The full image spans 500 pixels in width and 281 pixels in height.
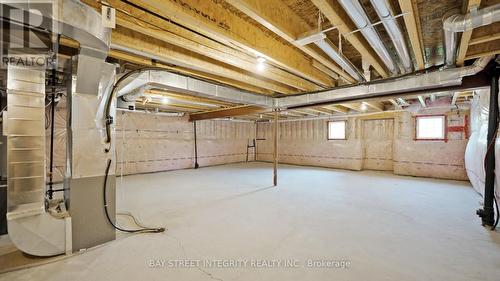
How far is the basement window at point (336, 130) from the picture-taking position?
746 centimetres

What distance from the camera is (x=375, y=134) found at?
6820 mm

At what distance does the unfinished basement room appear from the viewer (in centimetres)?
161

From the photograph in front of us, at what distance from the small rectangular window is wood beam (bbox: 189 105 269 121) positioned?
4.65 m

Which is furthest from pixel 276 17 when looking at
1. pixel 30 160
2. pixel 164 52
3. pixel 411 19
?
pixel 30 160

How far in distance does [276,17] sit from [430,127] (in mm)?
6343

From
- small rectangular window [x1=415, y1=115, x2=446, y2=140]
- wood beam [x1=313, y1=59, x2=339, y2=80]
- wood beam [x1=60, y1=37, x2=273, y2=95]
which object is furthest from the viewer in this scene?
small rectangular window [x1=415, y1=115, x2=446, y2=140]

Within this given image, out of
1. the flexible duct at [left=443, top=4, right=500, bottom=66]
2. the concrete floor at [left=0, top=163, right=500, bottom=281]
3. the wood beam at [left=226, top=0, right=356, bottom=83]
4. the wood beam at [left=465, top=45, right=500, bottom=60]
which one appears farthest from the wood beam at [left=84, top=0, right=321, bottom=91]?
the wood beam at [left=465, top=45, right=500, bottom=60]

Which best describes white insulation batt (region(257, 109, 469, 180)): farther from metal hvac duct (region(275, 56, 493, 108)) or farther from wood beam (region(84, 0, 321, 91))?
wood beam (region(84, 0, 321, 91))

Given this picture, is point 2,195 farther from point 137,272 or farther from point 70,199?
point 137,272

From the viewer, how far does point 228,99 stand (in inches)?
139

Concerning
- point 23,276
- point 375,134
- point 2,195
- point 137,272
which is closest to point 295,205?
point 137,272

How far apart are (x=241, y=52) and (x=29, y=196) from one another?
2.33 meters

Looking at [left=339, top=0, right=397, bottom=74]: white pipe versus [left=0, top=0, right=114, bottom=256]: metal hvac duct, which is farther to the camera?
[left=0, top=0, right=114, bottom=256]: metal hvac duct

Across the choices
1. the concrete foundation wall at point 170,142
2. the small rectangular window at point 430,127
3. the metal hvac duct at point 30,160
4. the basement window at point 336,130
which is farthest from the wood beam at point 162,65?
the small rectangular window at point 430,127
